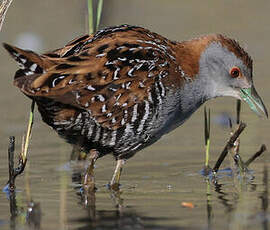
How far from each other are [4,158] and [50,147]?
716 millimetres

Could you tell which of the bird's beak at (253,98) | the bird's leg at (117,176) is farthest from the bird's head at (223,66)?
the bird's leg at (117,176)

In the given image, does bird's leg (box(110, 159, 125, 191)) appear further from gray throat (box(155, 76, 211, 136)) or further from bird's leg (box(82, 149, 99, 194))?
gray throat (box(155, 76, 211, 136))

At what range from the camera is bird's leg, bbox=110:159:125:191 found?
8295 mm

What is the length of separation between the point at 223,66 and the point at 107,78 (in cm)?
145

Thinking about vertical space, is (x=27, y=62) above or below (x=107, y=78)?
above

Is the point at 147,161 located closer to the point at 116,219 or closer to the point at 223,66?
the point at 223,66

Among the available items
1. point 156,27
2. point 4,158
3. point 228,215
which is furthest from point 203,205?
point 156,27

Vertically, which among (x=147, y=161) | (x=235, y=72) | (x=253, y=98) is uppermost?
(x=235, y=72)

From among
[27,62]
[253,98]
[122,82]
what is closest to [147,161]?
[253,98]

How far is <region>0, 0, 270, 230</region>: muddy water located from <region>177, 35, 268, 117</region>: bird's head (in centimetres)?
83

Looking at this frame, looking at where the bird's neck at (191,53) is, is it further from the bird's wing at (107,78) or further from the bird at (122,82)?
the bird's wing at (107,78)

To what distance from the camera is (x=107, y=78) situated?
7809 mm

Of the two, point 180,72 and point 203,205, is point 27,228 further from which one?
point 180,72

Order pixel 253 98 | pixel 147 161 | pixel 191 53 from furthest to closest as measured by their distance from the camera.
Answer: pixel 147 161
pixel 253 98
pixel 191 53
